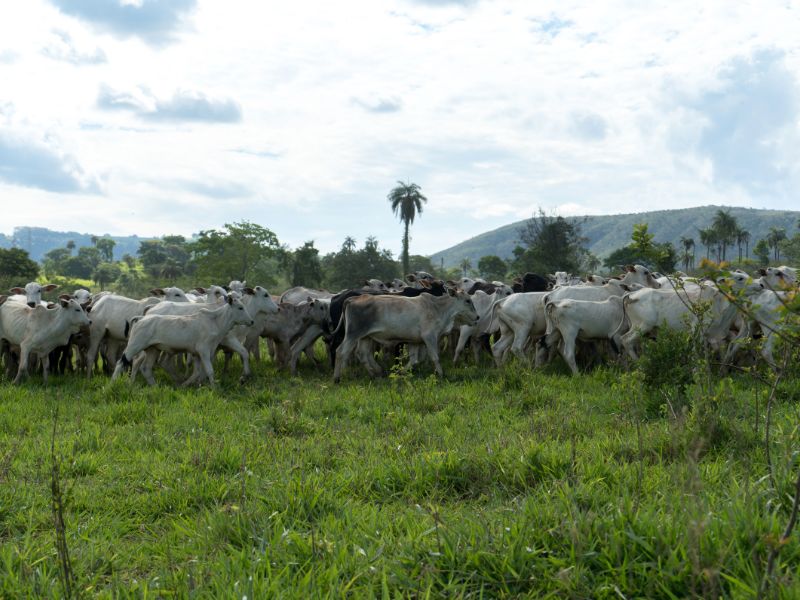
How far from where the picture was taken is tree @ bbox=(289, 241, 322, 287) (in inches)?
2616

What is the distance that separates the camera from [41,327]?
478 inches

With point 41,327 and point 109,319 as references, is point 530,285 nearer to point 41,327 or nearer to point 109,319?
point 109,319

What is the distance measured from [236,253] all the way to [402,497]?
206 ft

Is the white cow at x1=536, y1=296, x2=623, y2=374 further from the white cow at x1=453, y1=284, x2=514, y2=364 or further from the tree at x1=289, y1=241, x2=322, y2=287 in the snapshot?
the tree at x1=289, y1=241, x2=322, y2=287

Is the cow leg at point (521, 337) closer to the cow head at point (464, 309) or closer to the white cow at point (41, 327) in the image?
the cow head at point (464, 309)

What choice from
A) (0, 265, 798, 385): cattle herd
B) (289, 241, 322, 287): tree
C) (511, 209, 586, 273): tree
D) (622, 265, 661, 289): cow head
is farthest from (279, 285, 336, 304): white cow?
(289, 241, 322, 287): tree

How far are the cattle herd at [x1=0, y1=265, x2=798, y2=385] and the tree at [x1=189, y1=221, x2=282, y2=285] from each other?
50211 millimetres

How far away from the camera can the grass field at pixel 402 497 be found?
3.79 meters

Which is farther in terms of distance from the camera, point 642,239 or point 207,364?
point 207,364

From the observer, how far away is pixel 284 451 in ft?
22.5

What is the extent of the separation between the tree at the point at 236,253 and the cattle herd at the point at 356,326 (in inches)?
1977

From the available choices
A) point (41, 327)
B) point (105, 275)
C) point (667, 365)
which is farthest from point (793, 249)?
point (105, 275)

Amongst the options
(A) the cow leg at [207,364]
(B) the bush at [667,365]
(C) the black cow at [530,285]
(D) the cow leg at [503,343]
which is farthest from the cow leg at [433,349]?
(C) the black cow at [530,285]

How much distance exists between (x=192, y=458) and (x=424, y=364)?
7514mm
